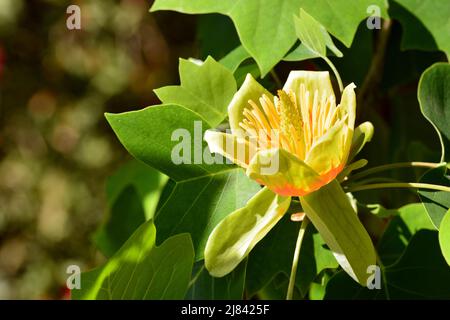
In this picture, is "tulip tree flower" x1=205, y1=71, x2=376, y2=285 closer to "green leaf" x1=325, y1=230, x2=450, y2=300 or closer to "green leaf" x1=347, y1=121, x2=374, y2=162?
"green leaf" x1=347, y1=121, x2=374, y2=162

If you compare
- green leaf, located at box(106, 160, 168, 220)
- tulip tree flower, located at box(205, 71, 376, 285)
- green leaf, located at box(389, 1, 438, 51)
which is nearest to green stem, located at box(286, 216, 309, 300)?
tulip tree flower, located at box(205, 71, 376, 285)

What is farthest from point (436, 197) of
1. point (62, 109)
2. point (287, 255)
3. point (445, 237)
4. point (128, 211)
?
point (62, 109)

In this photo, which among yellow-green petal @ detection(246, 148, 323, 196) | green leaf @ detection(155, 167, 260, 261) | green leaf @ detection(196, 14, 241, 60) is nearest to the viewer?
yellow-green petal @ detection(246, 148, 323, 196)

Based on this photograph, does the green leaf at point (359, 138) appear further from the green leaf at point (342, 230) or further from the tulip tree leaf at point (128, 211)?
the tulip tree leaf at point (128, 211)

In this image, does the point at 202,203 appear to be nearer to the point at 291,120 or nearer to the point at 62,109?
the point at 291,120

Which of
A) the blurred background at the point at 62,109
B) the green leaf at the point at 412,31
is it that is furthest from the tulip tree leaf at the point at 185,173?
the blurred background at the point at 62,109
